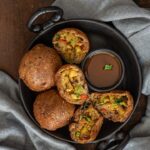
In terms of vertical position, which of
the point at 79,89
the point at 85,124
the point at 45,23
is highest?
the point at 45,23

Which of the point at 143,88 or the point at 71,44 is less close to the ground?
the point at 71,44

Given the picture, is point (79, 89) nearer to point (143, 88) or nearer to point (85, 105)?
point (85, 105)

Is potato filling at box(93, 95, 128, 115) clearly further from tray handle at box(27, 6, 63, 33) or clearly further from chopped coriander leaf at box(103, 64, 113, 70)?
tray handle at box(27, 6, 63, 33)

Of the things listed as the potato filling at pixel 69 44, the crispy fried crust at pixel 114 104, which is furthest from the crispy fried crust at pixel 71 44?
the crispy fried crust at pixel 114 104

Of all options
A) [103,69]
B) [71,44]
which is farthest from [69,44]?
[103,69]

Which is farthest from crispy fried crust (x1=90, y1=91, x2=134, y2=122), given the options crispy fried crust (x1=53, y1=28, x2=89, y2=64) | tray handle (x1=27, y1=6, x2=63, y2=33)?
tray handle (x1=27, y1=6, x2=63, y2=33)

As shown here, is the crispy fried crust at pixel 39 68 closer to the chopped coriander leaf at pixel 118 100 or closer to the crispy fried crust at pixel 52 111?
the crispy fried crust at pixel 52 111

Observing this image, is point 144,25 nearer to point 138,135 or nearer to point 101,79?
point 101,79
